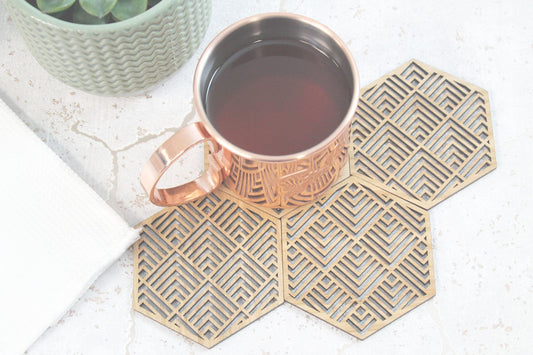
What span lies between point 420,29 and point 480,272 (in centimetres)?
26

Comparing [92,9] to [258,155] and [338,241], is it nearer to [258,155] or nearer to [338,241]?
[258,155]

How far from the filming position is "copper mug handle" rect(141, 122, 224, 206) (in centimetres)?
48

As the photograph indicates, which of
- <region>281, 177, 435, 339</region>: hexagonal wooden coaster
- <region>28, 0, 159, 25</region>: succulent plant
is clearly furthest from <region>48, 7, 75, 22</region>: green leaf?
<region>281, 177, 435, 339</region>: hexagonal wooden coaster

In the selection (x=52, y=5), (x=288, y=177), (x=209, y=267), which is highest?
(x=52, y=5)

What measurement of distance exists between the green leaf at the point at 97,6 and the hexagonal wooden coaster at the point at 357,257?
0.24m

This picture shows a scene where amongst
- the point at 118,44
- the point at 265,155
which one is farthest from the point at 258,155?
the point at 118,44

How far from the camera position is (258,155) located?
0.46m

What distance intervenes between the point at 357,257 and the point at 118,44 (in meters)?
0.29

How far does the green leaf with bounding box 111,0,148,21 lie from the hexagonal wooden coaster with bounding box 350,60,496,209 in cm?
23

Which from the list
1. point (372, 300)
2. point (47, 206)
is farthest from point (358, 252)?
point (47, 206)

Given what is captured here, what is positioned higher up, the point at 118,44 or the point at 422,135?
the point at 118,44

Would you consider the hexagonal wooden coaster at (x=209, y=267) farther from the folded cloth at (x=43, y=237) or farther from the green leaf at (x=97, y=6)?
the green leaf at (x=97, y=6)

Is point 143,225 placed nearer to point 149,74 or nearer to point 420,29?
point 149,74

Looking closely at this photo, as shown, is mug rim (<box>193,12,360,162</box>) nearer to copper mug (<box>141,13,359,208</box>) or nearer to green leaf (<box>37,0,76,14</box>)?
copper mug (<box>141,13,359,208</box>)
